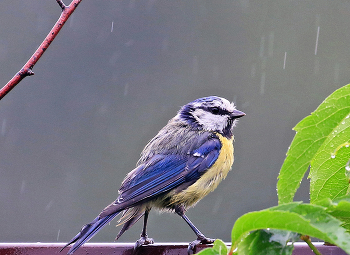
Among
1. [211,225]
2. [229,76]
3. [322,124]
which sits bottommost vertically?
[211,225]

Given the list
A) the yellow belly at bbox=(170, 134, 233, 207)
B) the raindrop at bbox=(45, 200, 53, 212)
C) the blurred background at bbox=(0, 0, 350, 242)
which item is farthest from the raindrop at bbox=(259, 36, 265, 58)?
the yellow belly at bbox=(170, 134, 233, 207)

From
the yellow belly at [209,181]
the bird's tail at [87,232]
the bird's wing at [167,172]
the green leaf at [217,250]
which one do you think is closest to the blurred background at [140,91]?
the yellow belly at [209,181]

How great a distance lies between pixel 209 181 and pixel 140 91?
10770 millimetres

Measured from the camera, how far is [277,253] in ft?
2.50

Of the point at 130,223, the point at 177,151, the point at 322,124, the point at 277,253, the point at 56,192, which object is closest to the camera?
the point at 277,253

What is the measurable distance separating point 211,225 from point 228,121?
740cm

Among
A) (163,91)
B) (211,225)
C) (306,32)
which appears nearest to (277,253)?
(211,225)

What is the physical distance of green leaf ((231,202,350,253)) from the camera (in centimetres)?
69

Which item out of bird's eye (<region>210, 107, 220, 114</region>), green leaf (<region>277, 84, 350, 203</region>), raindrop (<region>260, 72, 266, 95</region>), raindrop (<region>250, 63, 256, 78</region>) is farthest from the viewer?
raindrop (<region>250, 63, 256, 78</region>)

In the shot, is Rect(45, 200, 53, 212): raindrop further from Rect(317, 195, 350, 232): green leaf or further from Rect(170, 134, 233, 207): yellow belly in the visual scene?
Rect(317, 195, 350, 232): green leaf

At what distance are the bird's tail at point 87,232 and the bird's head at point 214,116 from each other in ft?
3.98

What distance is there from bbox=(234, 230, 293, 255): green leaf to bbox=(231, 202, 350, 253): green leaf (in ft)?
0.11

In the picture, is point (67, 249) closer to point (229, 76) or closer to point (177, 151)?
point (177, 151)

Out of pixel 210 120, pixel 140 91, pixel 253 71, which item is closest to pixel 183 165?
pixel 210 120
